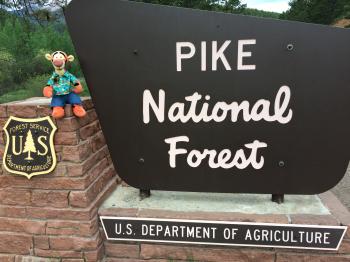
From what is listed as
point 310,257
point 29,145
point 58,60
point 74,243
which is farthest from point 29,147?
point 310,257

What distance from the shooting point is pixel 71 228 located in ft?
7.06

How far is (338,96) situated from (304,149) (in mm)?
363

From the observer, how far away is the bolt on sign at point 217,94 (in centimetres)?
194

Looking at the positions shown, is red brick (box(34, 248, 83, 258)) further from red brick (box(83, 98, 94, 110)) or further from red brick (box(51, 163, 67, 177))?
red brick (box(83, 98, 94, 110))

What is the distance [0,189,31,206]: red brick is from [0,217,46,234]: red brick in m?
0.12

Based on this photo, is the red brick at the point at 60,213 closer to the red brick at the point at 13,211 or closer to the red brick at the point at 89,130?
the red brick at the point at 13,211

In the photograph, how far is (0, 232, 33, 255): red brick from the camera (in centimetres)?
221

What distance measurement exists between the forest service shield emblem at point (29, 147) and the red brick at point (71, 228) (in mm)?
347

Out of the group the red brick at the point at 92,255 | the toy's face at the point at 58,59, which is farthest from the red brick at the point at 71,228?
the toy's face at the point at 58,59

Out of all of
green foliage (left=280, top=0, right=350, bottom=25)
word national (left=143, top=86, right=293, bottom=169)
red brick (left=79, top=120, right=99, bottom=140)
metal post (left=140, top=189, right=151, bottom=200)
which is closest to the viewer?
word national (left=143, top=86, right=293, bottom=169)

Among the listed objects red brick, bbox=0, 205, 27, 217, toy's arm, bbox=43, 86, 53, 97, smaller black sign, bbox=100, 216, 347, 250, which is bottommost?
smaller black sign, bbox=100, 216, 347, 250

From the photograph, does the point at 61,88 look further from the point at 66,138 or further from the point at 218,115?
the point at 218,115

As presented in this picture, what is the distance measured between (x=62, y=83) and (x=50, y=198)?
73 centimetres

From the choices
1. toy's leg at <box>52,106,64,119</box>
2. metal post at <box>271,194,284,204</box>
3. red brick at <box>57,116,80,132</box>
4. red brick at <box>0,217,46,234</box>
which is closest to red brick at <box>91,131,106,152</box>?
red brick at <box>57,116,80,132</box>
